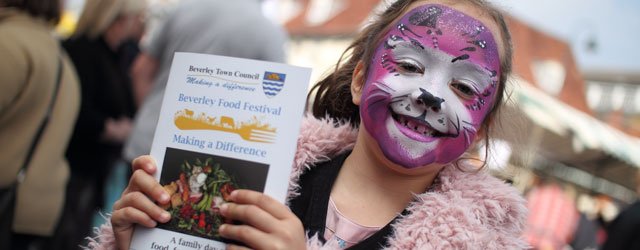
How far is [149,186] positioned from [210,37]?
1.67 metres

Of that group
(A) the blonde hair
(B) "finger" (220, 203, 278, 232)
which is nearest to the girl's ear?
(B) "finger" (220, 203, 278, 232)

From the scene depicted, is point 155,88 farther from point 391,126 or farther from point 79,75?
point 391,126

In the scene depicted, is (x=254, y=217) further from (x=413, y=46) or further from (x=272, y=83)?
(x=413, y=46)

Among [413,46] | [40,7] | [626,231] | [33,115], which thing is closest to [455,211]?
[413,46]

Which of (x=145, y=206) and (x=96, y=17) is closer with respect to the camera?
(x=145, y=206)

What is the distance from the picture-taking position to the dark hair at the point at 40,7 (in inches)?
106

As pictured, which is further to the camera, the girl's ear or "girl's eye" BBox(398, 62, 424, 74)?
the girl's ear

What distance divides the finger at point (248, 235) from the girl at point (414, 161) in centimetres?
17

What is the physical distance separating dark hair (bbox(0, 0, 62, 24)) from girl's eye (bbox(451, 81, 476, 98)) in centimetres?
185

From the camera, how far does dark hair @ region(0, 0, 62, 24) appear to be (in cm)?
268

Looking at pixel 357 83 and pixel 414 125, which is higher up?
pixel 357 83

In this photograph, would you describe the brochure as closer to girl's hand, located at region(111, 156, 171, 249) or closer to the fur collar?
girl's hand, located at region(111, 156, 171, 249)

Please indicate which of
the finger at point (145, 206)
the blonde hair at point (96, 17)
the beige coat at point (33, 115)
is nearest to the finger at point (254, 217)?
the finger at point (145, 206)

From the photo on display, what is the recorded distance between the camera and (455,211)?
1495mm
